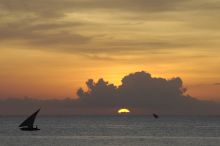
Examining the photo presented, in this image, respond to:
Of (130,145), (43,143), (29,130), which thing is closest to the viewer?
(130,145)

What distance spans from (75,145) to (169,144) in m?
19.5

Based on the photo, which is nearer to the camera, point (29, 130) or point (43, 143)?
A: point (43, 143)

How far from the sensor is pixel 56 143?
114 meters

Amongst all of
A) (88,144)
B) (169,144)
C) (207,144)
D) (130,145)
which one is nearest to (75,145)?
(88,144)

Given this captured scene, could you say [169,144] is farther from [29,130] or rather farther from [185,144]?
[29,130]

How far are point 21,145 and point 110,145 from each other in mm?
17861

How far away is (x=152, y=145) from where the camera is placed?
107438mm

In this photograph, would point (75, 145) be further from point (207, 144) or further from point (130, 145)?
point (207, 144)

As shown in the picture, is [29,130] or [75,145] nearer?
[75,145]

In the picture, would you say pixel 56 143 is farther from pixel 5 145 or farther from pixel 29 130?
pixel 29 130

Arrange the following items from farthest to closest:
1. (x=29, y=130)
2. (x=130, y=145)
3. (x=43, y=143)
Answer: (x=29, y=130) → (x=43, y=143) → (x=130, y=145)

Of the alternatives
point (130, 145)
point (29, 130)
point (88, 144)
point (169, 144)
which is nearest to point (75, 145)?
point (88, 144)

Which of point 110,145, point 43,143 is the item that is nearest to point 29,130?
point 43,143

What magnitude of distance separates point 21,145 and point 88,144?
44.1 feet
